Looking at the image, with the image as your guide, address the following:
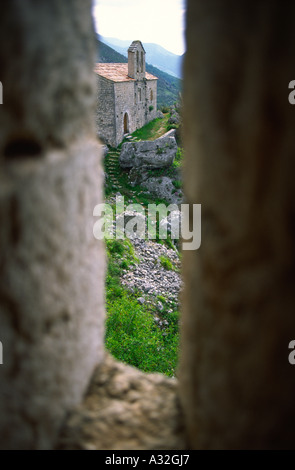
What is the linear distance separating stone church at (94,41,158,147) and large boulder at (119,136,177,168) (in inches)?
81.3

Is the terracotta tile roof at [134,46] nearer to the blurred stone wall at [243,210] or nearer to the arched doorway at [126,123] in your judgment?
the arched doorway at [126,123]

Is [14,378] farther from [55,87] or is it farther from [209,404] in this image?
[55,87]

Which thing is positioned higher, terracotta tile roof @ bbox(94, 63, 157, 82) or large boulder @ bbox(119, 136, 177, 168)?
terracotta tile roof @ bbox(94, 63, 157, 82)

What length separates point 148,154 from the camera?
1587 cm

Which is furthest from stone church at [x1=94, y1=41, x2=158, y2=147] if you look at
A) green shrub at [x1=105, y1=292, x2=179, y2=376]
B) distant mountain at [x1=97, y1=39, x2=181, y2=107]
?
green shrub at [x1=105, y1=292, x2=179, y2=376]

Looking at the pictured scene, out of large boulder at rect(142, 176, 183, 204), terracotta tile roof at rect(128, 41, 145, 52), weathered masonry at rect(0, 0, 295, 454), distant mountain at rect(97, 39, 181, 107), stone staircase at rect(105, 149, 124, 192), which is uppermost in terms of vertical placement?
distant mountain at rect(97, 39, 181, 107)

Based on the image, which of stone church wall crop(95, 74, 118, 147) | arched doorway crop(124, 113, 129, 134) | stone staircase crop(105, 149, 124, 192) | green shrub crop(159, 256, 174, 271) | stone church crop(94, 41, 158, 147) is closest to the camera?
green shrub crop(159, 256, 174, 271)

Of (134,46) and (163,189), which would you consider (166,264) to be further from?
(134,46)

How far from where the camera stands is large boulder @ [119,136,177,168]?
15711 mm

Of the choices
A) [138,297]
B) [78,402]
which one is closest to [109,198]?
[138,297]

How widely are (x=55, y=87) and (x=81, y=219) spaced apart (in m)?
0.42

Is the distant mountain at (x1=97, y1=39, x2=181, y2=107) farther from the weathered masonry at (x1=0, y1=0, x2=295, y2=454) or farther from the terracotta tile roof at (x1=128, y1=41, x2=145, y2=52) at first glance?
the weathered masonry at (x1=0, y1=0, x2=295, y2=454)

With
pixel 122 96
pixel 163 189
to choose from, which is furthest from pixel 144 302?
pixel 122 96

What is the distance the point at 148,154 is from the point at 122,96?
3.96 meters
